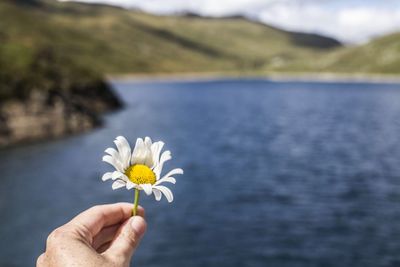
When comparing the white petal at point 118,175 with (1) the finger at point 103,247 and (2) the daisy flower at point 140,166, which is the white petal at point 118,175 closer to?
(2) the daisy flower at point 140,166

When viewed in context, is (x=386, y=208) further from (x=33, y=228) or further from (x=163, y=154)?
(x=163, y=154)

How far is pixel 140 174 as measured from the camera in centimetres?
234

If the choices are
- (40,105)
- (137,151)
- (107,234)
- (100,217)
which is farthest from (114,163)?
(40,105)

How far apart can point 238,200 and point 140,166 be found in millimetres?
36766

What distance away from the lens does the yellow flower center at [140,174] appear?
2289 millimetres

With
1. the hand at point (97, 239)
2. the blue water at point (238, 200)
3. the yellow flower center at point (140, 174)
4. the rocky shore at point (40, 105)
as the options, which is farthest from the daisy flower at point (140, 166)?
the rocky shore at point (40, 105)

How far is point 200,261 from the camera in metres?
26.8

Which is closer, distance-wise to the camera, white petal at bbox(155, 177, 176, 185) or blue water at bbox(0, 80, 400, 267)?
white petal at bbox(155, 177, 176, 185)

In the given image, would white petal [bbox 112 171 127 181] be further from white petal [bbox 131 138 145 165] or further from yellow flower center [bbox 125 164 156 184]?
white petal [bbox 131 138 145 165]

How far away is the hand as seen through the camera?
199 centimetres

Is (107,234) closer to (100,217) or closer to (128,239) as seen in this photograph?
(100,217)

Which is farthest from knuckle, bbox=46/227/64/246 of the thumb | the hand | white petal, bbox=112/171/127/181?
white petal, bbox=112/171/127/181

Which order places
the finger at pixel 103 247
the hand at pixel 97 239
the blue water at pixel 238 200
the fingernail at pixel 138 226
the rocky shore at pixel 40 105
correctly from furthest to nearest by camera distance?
the rocky shore at pixel 40 105
the blue water at pixel 238 200
the finger at pixel 103 247
the fingernail at pixel 138 226
the hand at pixel 97 239

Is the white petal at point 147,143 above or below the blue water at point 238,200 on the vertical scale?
below
